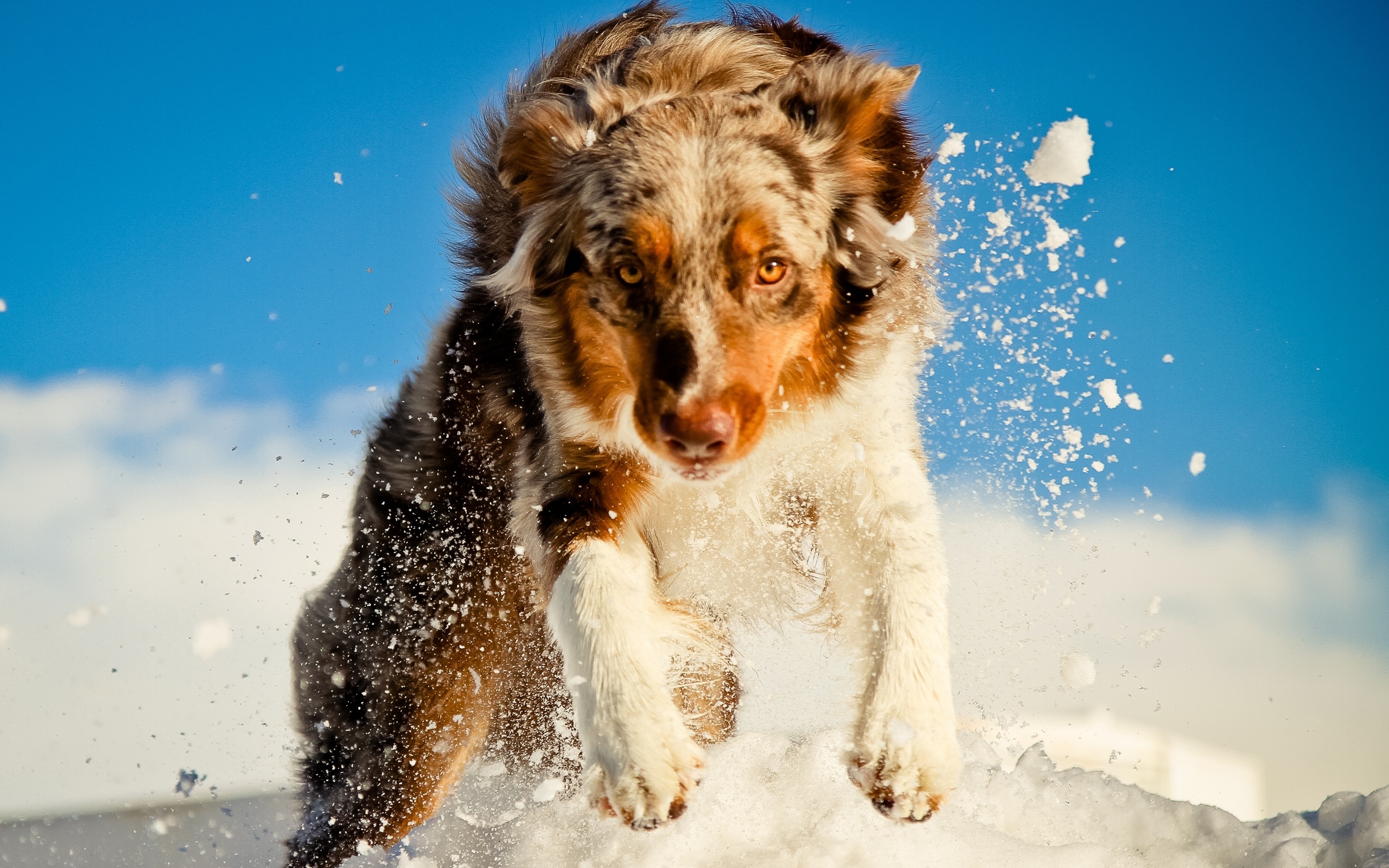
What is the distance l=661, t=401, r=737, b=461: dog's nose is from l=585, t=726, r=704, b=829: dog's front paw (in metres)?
0.80

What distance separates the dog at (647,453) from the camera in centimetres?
264

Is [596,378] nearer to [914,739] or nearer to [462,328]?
Result: [462,328]

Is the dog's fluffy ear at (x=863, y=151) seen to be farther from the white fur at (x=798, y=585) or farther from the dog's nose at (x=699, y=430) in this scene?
the dog's nose at (x=699, y=430)

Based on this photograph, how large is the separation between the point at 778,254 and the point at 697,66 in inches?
43.6

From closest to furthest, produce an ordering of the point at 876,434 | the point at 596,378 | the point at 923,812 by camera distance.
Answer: the point at 923,812
the point at 596,378
the point at 876,434

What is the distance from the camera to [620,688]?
2529mm

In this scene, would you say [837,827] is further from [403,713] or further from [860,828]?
[403,713]

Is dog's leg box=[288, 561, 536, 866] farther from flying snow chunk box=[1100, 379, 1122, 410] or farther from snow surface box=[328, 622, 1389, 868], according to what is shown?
flying snow chunk box=[1100, 379, 1122, 410]

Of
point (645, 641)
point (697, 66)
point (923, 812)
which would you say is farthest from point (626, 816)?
point (697, 66)

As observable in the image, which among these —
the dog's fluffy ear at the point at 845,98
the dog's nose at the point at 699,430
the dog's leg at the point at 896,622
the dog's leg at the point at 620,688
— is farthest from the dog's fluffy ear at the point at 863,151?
the dog's leg at the point at 620,688

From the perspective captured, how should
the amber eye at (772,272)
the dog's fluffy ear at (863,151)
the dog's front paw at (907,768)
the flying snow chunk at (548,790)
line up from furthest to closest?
the flying snow chunk at (548,790) < the dog's fluffy ear at (863,151) < the amber eye at (772,272) < the dog's front paw at (907,768)

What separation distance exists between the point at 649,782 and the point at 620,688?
0.97 feet

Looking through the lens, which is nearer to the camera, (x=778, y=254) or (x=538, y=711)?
(x=778, y=254)

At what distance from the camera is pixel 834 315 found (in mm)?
3131
